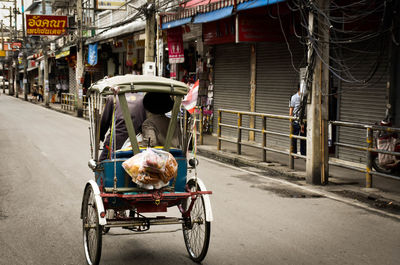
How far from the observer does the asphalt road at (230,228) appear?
603 centimetres

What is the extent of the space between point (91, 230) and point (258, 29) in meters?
11.1

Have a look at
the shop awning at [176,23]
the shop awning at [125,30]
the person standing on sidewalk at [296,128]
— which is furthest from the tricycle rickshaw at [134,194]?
the shop awning at [125,30]

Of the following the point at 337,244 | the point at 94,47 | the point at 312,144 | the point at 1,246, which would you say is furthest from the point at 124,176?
the point at 94,47

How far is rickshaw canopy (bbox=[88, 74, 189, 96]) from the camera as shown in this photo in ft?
18.3

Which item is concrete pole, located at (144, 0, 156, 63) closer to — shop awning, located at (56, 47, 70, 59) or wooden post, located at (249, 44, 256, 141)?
wooden post, located at (249, 44, 256, 141)

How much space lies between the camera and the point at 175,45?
2094cm

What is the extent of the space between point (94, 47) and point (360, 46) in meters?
20.6

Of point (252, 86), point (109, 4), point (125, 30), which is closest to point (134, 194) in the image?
point (252, 86)

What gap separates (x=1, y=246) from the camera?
20.9 ft

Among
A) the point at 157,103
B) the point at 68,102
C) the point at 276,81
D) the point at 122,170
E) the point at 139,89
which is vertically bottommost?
the point at 68,102

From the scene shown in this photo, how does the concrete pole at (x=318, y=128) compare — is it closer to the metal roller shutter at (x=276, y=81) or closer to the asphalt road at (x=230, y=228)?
the asphalt road at (x=230, y=228)

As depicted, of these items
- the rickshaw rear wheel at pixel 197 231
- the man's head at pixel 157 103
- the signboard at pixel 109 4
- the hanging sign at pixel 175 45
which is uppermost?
the signboard at pixel 109 4

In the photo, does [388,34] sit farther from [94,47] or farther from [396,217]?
[94,47]

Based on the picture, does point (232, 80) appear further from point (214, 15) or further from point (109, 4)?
point (109, 4)
